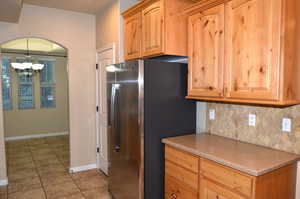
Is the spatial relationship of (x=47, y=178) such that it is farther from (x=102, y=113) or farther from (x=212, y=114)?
(x=212, y=114)

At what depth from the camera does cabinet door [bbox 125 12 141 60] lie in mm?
2826

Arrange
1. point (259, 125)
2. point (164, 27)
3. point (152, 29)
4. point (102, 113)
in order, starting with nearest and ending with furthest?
point (259, 125) < point (164, 27) < point (152, 29) < point (102, 113)

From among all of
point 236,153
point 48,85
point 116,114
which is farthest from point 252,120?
point 48,85

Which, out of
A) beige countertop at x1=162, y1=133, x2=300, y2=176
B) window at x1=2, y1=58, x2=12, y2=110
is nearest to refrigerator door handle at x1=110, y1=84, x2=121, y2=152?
beige countertop at x1=162, y1=133, x2=300, y2=176

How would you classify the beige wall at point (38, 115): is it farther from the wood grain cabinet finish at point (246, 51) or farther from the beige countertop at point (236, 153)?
the wood grain cabinet finish at point (246, 51)

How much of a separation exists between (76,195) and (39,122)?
4.16 meters

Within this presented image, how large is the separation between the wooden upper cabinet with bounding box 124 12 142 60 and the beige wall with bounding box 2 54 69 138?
434 centimetres

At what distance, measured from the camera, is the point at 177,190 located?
87.8 inches

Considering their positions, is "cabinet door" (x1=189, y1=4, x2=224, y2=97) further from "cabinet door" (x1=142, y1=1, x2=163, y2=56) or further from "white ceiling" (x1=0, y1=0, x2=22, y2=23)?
"white ceiling" (x1=0, y1=0, x2=22, y2=23)

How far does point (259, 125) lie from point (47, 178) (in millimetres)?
3306

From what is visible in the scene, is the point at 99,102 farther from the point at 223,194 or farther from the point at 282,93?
the point at 282,93

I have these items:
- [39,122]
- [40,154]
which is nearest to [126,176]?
[40,154]

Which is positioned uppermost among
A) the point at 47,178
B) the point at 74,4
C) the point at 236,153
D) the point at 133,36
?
the point at 74,4

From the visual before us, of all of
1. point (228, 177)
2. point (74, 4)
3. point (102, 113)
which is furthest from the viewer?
point (102, 113)
